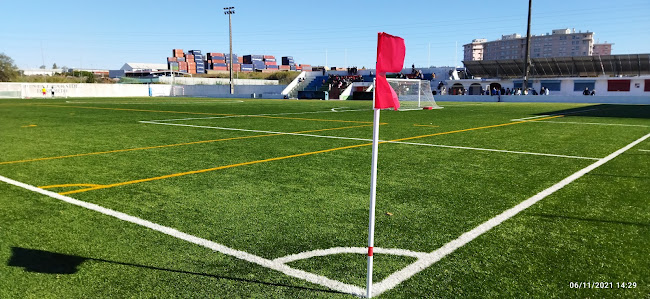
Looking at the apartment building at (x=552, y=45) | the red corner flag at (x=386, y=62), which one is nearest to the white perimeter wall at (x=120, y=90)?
the red corner flag at (x=386, y=62)

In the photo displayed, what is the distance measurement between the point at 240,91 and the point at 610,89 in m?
53.3

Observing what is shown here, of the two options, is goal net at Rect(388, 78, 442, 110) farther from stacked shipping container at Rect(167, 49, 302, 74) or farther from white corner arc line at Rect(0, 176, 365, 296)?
stacked shipping container at Rect(167, 49, 302, 74)

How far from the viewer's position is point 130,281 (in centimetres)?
300

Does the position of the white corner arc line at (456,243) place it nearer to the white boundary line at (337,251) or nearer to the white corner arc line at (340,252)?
the white boundary line at (337,251)

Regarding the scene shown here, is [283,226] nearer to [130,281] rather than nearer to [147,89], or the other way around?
[130,281]

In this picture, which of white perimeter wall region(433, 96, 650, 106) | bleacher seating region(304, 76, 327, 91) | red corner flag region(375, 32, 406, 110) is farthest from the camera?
bleacher seating region(304, 76, 327, 91)

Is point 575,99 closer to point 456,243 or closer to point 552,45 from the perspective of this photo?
point 456,243

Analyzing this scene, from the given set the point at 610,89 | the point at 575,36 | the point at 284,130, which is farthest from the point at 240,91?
the point at 575,36

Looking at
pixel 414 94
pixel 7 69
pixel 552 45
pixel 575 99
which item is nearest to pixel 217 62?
pixel 7 69

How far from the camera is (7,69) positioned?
7512cm

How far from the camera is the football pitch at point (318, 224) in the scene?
2.99 meters
